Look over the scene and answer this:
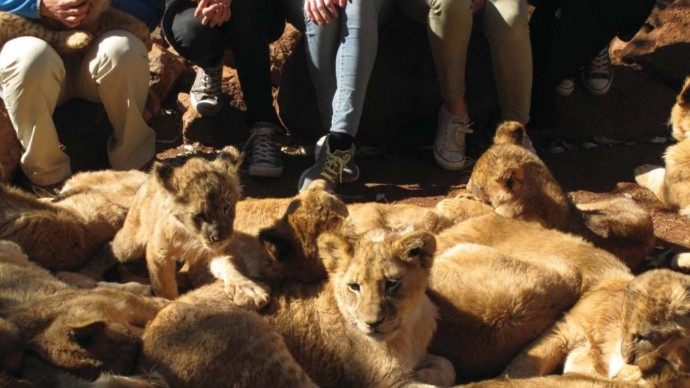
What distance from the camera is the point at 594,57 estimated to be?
836 cm

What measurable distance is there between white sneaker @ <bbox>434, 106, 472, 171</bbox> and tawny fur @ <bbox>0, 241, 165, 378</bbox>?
374cm

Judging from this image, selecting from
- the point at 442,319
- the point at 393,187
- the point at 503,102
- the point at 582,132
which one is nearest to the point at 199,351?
the point at 442,319

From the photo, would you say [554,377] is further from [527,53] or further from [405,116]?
[405,116]

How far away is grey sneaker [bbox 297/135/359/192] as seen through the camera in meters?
6.62

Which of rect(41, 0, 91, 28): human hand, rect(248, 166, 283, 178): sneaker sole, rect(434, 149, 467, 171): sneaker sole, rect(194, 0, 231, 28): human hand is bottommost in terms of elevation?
rect(248, 166, 283, 178): sneaker sole

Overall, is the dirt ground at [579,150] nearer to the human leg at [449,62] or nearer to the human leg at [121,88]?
the human leg at [449,62]

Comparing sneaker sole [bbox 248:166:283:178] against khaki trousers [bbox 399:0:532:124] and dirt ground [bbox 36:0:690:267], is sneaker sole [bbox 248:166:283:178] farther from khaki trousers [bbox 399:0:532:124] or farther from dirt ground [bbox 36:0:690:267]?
khaki trousers [bbox 399:0:532:124]

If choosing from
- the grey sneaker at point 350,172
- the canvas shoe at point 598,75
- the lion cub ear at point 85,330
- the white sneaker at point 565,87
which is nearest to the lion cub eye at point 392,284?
the lion cub ear at point 85,330

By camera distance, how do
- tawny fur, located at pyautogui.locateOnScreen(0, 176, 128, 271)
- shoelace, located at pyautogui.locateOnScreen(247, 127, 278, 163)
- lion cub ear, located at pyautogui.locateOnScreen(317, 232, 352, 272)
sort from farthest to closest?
1. shoelace, located at pyautogui.locateOnScreen(247, 127, 278, 163)
2. tawny fur, located at pyautogui.locateOnScreen(0, 176, 128, 271)
3. lion cub ear, located at pyautogui.locateOnScreen(317, 232, 352, 272)

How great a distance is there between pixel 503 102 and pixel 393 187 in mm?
1271

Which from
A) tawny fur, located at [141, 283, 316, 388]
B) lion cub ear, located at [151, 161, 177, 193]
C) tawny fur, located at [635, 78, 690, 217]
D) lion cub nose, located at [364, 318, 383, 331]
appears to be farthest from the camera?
tawny fur, located at [635, 78, 690, 217]

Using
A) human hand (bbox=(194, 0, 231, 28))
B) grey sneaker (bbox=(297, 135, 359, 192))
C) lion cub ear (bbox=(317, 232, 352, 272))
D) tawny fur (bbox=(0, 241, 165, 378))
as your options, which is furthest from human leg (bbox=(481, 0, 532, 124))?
tawny fur (bbox=(0, 241, 165, 378))

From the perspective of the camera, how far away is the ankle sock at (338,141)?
6.68 meters

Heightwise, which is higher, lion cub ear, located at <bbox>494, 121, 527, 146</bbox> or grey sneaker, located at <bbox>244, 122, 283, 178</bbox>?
lion cub ear, located at <bbox>494, 121, 527, 146</bbox>
